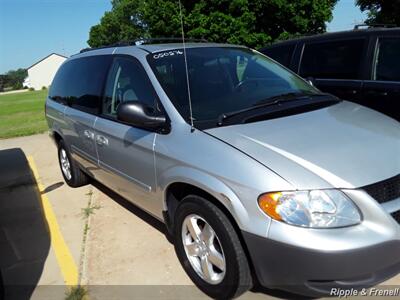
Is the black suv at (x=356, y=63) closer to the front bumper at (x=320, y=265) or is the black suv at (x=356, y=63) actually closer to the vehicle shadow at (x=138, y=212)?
the vehicle shadow at (x=138, y=212)

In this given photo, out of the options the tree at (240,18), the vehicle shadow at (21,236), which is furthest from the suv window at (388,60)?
the tree at (240,18)

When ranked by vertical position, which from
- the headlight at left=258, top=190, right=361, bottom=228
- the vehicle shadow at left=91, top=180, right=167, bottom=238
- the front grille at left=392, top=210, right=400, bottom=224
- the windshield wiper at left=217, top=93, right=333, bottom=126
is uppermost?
the windshield wiper at left=217, top=93, right=333, bottom=126

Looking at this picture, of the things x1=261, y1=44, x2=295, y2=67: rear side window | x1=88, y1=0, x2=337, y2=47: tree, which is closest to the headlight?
x1=261, y1=44, x2=295, y2=67: rear side window

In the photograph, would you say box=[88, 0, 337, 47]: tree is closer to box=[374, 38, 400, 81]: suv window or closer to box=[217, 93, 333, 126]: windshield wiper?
box=[374, 38, 400, 81]: suv window

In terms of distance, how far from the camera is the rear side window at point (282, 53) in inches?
Answer: 248

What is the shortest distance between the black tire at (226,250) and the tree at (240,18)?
27.0 meters

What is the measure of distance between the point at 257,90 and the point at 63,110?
9.58 feet

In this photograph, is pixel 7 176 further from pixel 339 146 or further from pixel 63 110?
pixel 339 146

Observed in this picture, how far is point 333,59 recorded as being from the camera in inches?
229

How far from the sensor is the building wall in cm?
11025

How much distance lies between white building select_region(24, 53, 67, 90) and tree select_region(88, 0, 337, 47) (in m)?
85.7

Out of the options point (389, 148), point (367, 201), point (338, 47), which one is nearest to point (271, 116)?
point (389, 148)

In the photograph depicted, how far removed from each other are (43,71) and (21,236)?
116 meters

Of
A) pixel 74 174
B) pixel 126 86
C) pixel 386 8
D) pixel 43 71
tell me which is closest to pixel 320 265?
pixel 126 86
